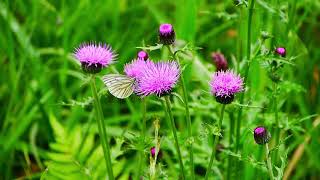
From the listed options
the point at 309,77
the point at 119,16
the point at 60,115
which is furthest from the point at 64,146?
the point at 119,16

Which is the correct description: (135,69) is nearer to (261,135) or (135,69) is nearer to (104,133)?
(104,133)

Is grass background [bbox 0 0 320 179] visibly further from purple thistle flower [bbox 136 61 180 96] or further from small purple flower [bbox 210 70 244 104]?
purple thistle flower [bbox 136 61 180 96]

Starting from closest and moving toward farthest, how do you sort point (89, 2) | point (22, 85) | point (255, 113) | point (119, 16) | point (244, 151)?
1. point (244, 151)
2. point (255, 113)
3. point (22, 85)
4. point (89, 2)
5. point (119, 16)

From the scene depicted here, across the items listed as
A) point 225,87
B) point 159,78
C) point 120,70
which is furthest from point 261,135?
point 120,70

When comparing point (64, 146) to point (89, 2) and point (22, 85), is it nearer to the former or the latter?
point (22, 85)

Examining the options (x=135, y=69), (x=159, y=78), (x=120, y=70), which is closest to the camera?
(x=159, y=78)

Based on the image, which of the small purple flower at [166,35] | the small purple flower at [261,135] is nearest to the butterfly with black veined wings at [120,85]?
the small purple flower at [166,35]

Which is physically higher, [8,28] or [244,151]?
[8,28]
